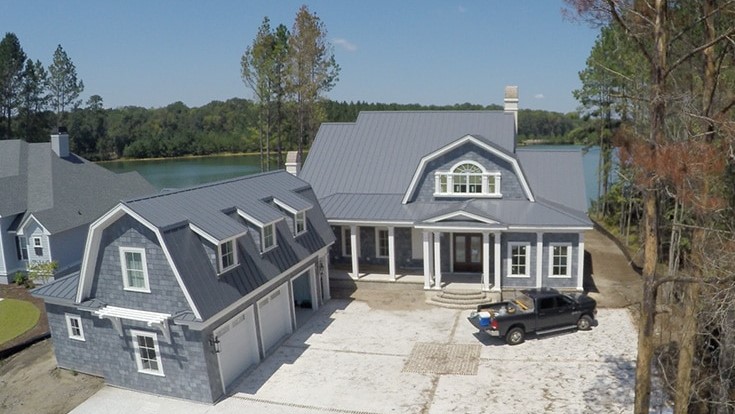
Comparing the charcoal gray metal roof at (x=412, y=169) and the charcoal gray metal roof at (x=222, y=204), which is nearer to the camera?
the charcoal gray metal roof at (x=222, y=204)

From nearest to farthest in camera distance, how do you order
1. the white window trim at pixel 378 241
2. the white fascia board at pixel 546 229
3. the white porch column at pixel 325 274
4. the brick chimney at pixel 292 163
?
the white fascia board at pixel 546 229 → the white porch column at pixel 325 274 → the white window trim at pixel 378 241 → the brick chimney at pixel 292 163

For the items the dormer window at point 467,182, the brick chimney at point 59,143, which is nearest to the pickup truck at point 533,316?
the dormer window at point 467,182

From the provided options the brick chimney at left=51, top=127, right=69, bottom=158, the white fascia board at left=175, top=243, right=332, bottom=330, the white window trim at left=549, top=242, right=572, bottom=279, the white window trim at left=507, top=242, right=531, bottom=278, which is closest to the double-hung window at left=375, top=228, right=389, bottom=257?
the white fascia board at left=175, top=243, right=332, bottom=330

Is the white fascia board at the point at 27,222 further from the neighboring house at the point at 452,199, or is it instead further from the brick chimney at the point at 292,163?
the neighboring house at the point at 452,199

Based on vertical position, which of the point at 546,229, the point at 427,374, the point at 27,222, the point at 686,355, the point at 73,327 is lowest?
the point at 427,374

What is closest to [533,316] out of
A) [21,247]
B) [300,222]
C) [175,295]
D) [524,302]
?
[524,302]

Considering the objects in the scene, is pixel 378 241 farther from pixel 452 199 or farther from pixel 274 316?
pixel 274 316

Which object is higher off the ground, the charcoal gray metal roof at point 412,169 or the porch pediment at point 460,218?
the charcoal gray metal roof at point 412,169
